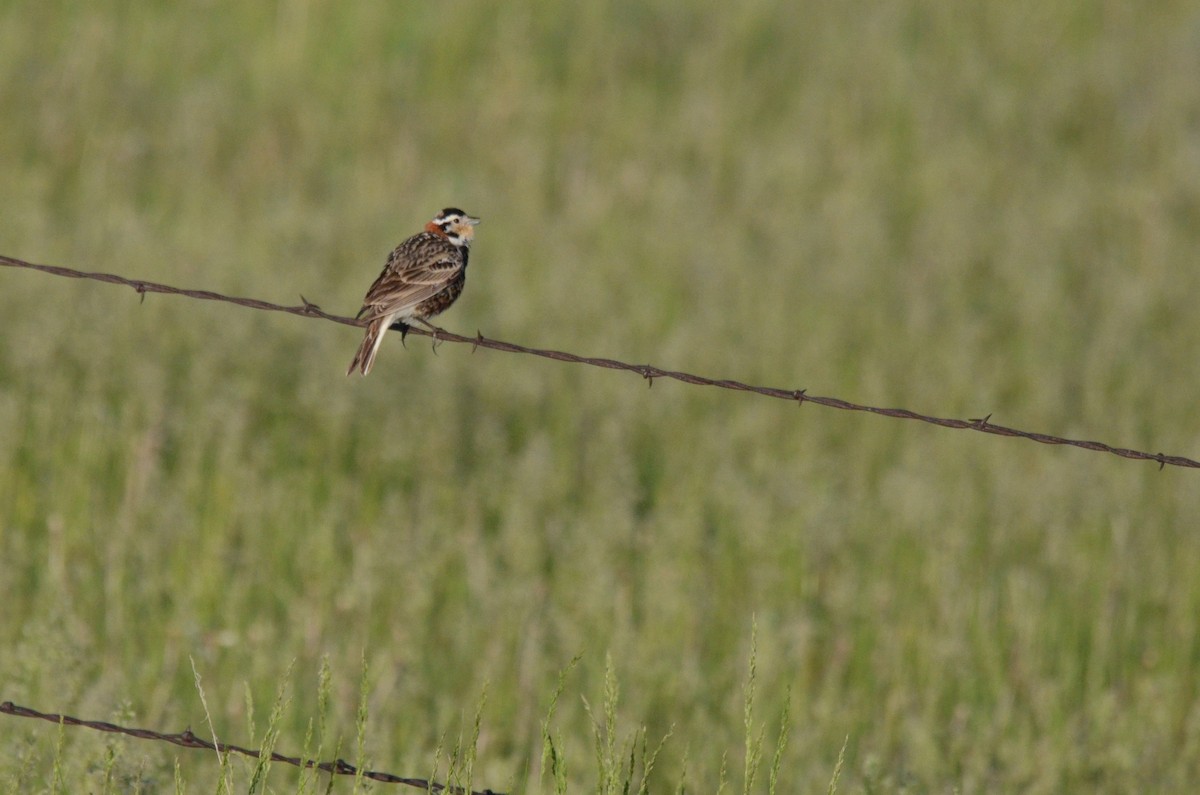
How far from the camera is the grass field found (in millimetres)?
6277

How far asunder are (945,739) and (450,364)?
515cm

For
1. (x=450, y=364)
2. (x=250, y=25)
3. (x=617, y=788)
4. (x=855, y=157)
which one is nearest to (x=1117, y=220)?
(x=855, y=157)

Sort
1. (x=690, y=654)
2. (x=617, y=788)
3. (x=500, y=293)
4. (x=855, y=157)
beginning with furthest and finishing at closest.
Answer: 1. (x=855, y=157)
2. (x=500, y=293)
3. (x=690, y=654)
4. (x=617, y=788)

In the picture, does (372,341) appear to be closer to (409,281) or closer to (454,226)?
(409,281)

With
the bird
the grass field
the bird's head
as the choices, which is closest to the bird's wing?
the bird

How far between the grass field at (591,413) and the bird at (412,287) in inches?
51.5

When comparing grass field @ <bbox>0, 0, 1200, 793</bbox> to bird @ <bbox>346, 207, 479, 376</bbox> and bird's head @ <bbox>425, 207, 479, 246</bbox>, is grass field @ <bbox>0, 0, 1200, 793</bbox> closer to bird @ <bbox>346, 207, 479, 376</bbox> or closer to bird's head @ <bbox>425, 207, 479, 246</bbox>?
bird @ <bbox>346, 207, 479, 376</bbox>

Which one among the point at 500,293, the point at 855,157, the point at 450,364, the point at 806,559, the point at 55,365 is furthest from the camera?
the point at 855,157

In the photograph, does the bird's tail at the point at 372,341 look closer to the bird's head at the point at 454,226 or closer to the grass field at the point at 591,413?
the bird's head at the point at 454,226

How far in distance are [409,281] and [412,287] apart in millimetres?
39

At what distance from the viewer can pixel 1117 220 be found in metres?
15.4

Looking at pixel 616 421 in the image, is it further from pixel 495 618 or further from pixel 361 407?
pixel 495 618

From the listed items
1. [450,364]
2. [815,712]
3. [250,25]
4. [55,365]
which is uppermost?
[250,25]

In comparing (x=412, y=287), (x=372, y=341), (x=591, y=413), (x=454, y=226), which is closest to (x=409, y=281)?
(x=412, y=287)
